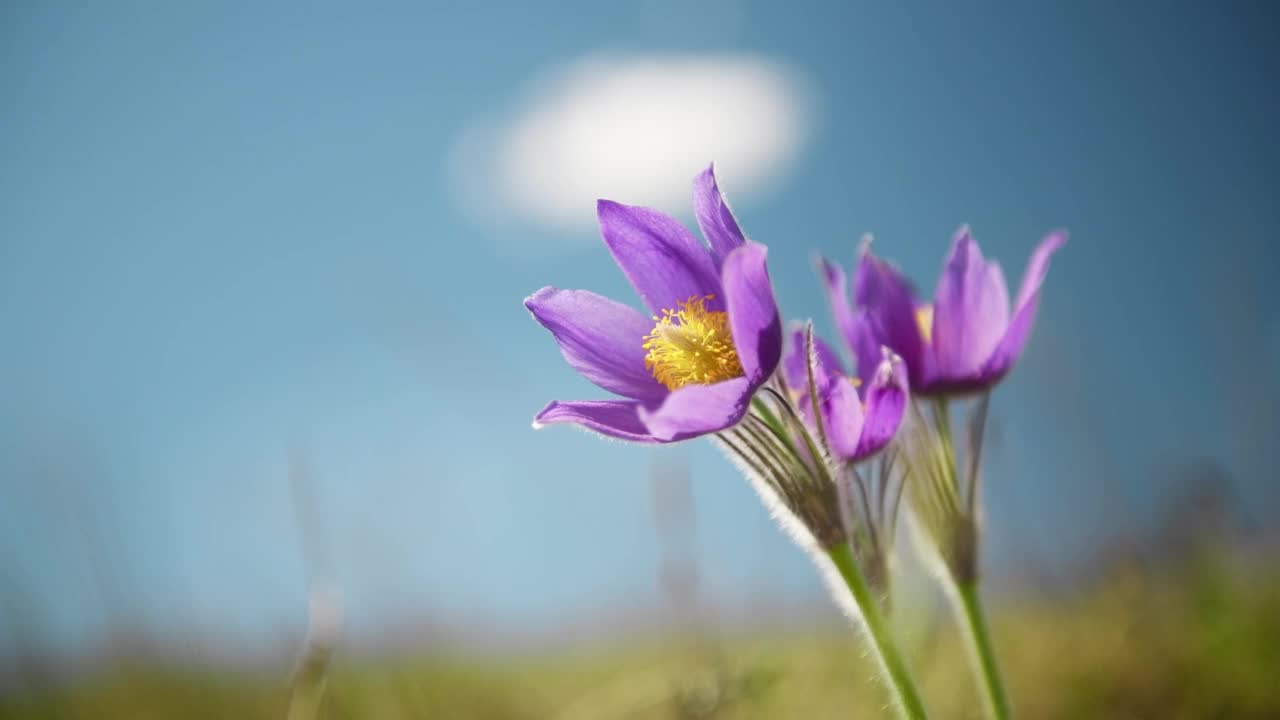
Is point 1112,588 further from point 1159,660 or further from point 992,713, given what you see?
point 992,713

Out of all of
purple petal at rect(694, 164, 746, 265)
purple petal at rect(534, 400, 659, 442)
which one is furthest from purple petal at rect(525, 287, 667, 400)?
purple petal at rect(694, 164, 746, 265)

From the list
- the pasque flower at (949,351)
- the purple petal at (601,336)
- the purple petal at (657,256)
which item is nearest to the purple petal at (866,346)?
the pasque flower at (949,351)

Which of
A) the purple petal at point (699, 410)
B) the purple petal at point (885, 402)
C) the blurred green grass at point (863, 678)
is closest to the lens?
the purple petal at point (699, 410)

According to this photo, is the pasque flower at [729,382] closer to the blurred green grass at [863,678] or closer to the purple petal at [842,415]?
the purple petal at [842,415]

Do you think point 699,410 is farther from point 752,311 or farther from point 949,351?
point 949,351

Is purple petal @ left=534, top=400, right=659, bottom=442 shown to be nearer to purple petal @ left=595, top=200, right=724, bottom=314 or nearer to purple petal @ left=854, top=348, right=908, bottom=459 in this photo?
purple petal @ left=595, top=200, right=724, bottom=314
